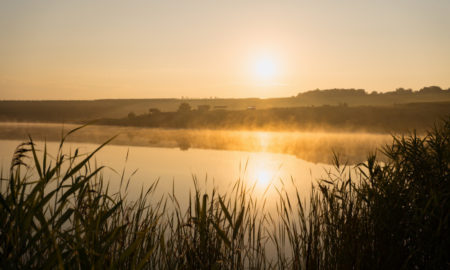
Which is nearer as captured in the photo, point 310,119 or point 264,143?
point 264,143

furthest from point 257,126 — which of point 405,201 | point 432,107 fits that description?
point 405,201

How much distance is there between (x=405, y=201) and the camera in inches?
164

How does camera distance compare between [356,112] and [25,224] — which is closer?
[25,224]

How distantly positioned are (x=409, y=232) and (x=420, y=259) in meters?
0.25

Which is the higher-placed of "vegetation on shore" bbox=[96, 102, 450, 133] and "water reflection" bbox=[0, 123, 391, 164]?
"vegetation on shore" bbox=[96, 102, 450, 133]

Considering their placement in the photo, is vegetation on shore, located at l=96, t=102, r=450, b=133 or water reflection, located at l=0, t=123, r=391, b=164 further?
vegetation on shore, located at l=96, t=102, r=450, b=133

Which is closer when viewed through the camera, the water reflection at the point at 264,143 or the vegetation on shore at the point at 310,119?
the water reflection at the point at 264,143

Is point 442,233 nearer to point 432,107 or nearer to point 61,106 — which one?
point 432,107

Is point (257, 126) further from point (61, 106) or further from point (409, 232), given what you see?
point (409, 232)

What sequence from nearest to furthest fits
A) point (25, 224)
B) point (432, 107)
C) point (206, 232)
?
1. point (25, 224)
2. point (206, 232)
3. point (432, 107)

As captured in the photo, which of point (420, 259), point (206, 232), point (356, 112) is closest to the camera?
point (206, 232)

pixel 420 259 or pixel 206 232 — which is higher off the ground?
pixel 206 232

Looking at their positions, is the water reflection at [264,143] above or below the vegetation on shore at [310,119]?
below

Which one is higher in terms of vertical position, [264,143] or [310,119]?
[310,119]
